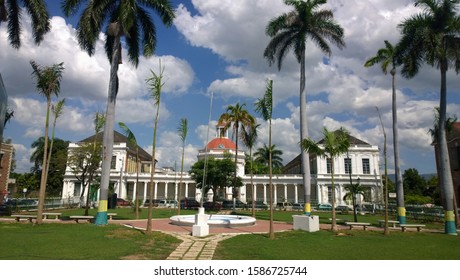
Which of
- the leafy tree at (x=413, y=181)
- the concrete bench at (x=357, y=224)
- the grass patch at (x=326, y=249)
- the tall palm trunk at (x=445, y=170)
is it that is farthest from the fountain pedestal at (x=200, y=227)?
the leafy tree at (x=413, y=181)

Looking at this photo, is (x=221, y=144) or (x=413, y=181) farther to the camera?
(x=413, y=181)

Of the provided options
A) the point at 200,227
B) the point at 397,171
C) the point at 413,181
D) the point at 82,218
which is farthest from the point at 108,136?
the point at 413,181

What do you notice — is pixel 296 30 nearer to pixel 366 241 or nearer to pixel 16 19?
pixel 366 241

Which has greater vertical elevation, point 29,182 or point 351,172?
point 351,172

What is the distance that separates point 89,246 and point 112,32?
12.4m

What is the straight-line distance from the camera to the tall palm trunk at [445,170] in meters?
16.6

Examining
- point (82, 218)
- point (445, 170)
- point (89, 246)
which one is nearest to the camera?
point (89, 246)

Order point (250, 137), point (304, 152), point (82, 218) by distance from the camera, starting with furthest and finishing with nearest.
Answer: point (250, 137) → point (304, 152) → point (82, 218)

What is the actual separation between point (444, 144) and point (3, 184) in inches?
1638

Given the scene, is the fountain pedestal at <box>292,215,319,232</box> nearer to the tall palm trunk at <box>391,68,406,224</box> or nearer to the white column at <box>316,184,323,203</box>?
the tall palm trunk at <box>391,68,406,224</box>

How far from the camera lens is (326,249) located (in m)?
10.7

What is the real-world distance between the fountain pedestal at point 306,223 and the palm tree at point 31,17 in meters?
16.3

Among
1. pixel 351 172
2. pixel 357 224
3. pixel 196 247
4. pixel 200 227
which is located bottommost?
pixel 196 247

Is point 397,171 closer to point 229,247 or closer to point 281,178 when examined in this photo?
point 229,247
